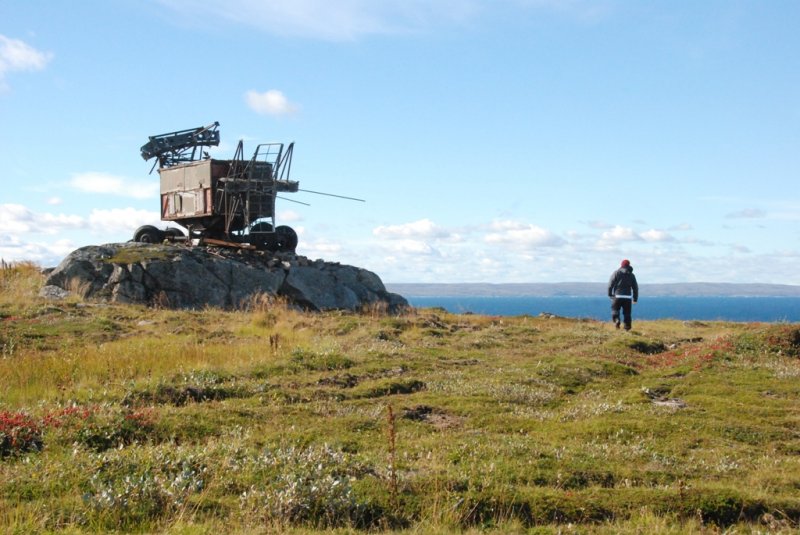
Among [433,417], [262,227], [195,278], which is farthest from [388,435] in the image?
[262,227]

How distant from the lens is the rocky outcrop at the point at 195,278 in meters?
30.4

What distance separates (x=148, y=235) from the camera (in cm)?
3759

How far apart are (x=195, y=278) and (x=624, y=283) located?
16.7 metres

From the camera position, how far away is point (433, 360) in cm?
1900

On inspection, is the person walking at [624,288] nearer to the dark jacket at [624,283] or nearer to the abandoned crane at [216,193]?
the dark jacket at [624,283]

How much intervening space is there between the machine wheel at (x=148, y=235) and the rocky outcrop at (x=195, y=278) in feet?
12.0

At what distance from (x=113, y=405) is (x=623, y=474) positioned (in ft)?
25.4

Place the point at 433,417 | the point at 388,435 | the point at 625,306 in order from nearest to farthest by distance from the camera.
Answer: the point at 388,435
the point at 433,417
the point at 625,306

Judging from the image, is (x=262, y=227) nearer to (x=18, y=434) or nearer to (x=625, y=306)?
(x=625, y=306)

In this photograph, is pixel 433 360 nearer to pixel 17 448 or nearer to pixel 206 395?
pixel 206 395

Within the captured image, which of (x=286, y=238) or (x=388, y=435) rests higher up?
(x=286, y=238)

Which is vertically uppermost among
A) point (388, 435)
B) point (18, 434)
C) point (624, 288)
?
point (624, 288)

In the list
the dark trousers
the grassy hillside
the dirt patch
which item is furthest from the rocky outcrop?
the dirt patch

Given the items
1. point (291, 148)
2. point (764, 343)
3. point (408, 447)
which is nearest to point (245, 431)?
point (408, 447)
